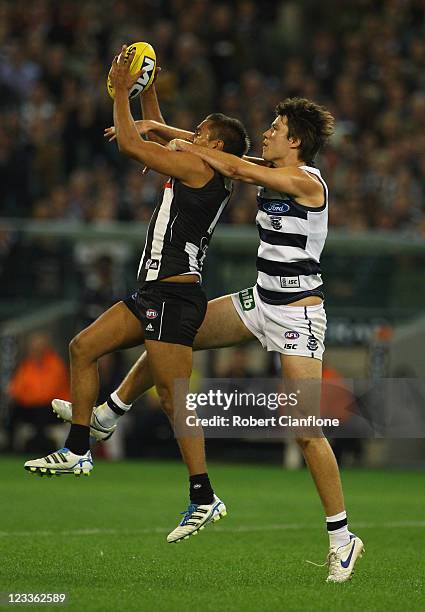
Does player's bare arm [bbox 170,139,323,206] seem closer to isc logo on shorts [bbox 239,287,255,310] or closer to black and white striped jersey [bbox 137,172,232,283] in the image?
black and white striped jersey [bbox 137,172,232,283]

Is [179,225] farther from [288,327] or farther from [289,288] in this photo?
[288,327]

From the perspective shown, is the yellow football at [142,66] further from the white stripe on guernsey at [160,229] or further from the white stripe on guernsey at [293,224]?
the white stripe on guernsey at [293,224]

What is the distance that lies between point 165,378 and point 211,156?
54.5 inches

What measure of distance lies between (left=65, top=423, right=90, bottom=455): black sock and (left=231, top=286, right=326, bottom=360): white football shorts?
120 cm

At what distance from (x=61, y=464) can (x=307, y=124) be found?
8.29ft

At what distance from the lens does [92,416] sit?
9156 mm

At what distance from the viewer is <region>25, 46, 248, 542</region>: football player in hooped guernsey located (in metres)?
8.70

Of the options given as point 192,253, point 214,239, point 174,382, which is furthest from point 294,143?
point 214,239

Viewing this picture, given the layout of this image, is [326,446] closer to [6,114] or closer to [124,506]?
[124,506]

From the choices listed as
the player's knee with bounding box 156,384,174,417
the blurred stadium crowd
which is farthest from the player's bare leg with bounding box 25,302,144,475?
the blurred stadium crowd

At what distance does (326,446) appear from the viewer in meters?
8.34

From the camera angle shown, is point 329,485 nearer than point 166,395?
Yes

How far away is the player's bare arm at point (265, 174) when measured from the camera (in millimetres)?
8258

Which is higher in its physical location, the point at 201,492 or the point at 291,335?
the point at 291,335
